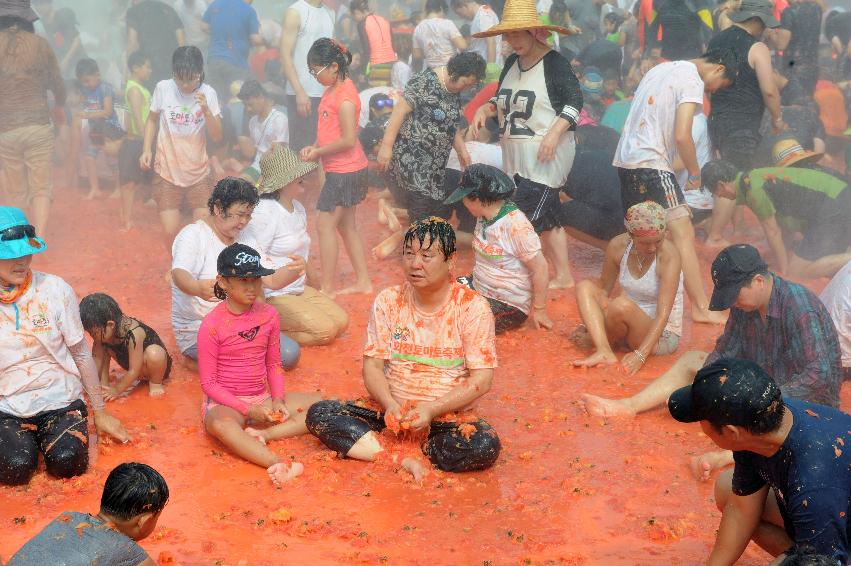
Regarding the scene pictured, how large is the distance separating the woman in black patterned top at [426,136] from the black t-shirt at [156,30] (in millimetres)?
6956

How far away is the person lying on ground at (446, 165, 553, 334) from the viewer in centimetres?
719

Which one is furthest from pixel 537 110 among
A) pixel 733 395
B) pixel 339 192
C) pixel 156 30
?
pixel 156 30

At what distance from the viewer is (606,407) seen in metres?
5.97

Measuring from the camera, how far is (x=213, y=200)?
654cm

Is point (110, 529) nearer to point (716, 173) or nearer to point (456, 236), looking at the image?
point (456, 236)

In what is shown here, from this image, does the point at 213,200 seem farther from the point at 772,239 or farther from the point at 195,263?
the point at 772,239

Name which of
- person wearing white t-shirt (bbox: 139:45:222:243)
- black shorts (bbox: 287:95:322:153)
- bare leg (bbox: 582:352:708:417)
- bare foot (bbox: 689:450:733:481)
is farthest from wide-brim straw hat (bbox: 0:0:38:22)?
bare foot (bbox: 689:450:733:481)

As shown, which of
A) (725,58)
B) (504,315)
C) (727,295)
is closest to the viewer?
(727,295)

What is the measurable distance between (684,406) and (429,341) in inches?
89.6

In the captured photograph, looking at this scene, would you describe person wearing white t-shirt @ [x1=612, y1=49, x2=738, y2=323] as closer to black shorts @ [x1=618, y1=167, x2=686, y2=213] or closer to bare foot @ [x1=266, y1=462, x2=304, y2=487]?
black shorts @ [x1=618, y1=167, x2=686, y2=213]

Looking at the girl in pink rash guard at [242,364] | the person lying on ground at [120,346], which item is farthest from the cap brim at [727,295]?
the person lying on ground at [120,346]

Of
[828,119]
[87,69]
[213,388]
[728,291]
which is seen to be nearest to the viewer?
[728,291]

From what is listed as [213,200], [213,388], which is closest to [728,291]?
[213,388]

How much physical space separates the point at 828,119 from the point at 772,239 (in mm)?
3909
